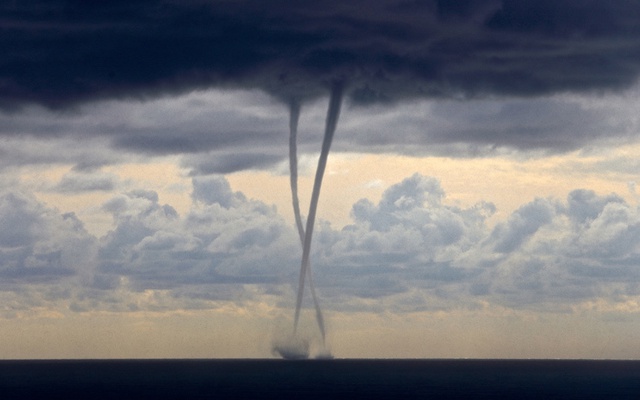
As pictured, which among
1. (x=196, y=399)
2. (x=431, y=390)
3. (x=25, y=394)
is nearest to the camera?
(x=196, y=399)

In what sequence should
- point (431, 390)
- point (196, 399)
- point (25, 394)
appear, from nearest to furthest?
point (196, 399) → point (25, 394) → point (431, 390)

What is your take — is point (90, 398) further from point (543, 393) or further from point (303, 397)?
point (543, 393)

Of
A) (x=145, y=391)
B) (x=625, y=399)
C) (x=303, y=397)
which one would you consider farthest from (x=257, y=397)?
(x=625, y=399)

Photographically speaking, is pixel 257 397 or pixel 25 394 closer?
pixel 257 397

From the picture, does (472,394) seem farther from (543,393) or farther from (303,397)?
(303,397)

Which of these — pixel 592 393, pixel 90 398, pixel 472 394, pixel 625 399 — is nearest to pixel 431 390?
pixel 472 394

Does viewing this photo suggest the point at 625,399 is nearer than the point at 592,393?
Yes

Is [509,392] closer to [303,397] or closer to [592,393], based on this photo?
[592,393]

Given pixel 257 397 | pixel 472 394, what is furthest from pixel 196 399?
pixel 472 394
